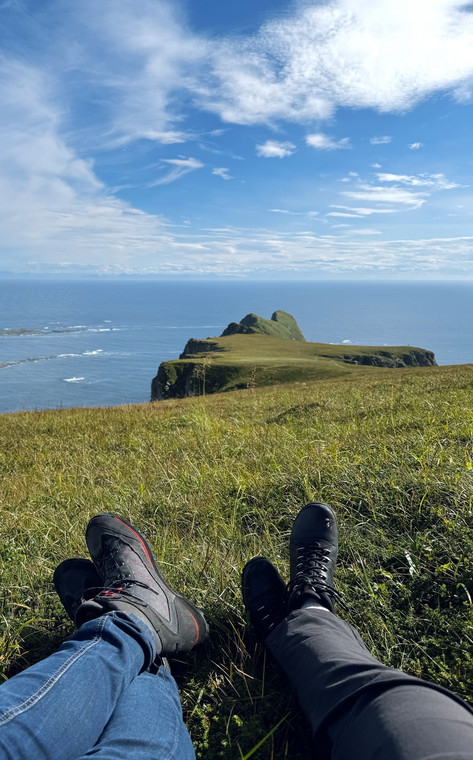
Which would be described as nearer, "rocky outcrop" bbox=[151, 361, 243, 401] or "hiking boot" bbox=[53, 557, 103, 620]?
"hiking boot" bbox=[53, 557, 103, 620]

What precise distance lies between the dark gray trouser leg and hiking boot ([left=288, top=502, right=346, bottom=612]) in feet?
1.19

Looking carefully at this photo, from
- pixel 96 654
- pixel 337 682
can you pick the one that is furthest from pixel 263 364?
pixel 337 682

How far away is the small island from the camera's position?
224ft

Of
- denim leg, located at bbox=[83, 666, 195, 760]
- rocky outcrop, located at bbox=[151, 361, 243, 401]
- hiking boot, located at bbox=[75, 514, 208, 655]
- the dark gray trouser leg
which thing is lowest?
rocky outcrop, located at bbox=[151, 361, 243, 401]

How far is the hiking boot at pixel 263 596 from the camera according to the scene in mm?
2348

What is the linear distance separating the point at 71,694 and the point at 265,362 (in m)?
78.2

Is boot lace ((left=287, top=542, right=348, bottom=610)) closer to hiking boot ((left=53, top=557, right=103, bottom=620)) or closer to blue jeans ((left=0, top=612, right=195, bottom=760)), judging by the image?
blue jeans ((left=0, top=612, right=195, bottom=760))

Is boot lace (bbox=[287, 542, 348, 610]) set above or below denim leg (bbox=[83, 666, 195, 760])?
above

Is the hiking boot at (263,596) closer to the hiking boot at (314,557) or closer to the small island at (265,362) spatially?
the hiking boot at (314,557)

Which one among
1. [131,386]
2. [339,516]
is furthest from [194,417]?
[131,386]

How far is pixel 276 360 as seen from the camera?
8325 centimetres

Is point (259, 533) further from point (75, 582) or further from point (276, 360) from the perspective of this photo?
point (276, 360)

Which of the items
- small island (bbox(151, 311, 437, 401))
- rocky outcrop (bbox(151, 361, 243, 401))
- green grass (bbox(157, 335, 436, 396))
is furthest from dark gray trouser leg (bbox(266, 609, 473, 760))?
rocky outcrop (bbox(151, 361, 243, 401))

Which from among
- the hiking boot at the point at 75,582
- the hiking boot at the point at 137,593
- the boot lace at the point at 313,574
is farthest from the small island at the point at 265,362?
the boot lace at the point at 313,574
